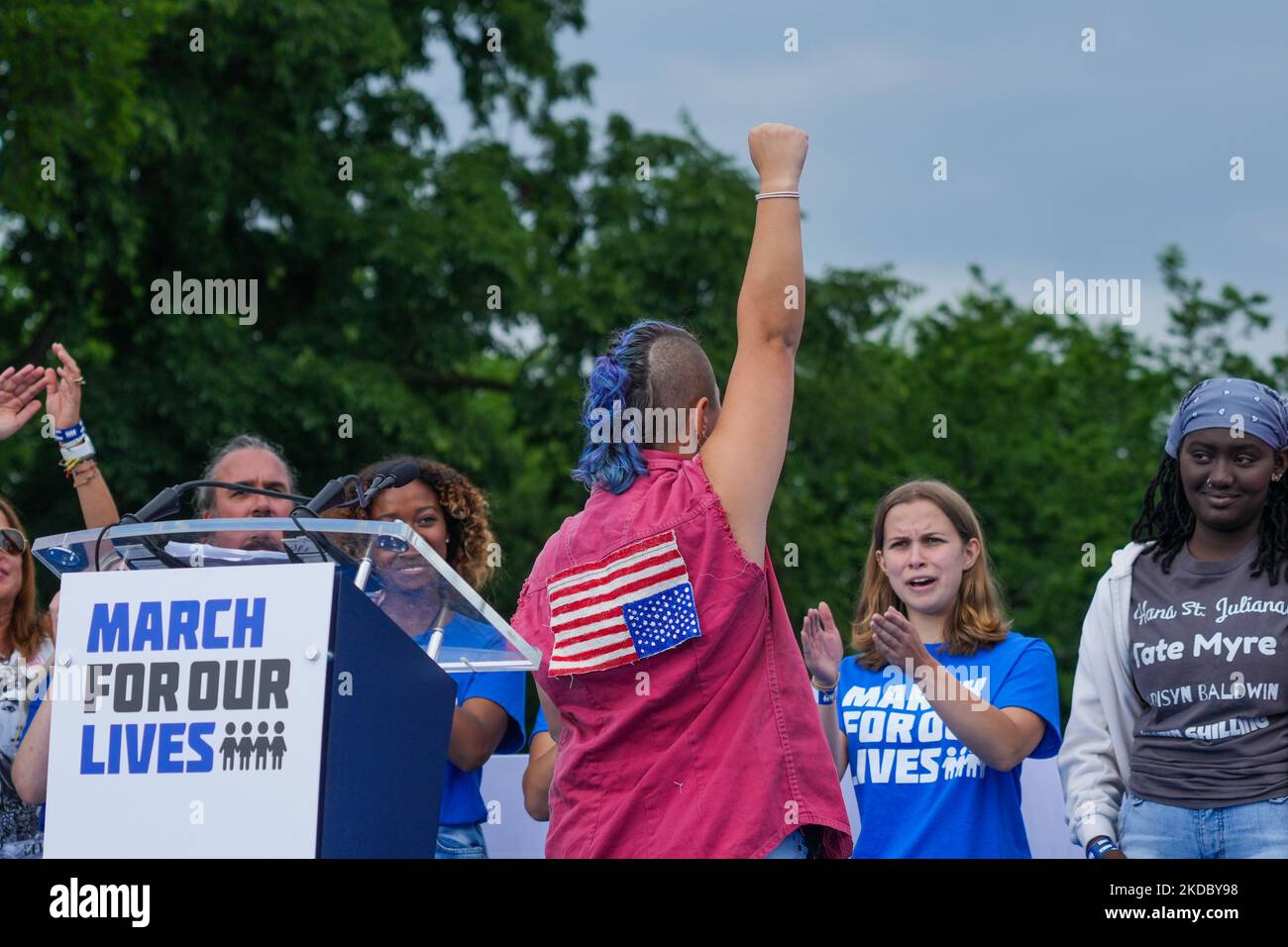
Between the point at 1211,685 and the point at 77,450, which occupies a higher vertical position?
the point at 77,450

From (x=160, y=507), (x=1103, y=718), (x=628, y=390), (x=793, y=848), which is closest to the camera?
(x=793, y=848)

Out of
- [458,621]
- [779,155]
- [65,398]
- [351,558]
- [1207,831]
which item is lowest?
[1207,831]

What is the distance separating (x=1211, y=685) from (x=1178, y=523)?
1.91 feet

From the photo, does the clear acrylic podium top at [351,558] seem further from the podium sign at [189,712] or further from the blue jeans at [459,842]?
the blue jeans at [459,842]

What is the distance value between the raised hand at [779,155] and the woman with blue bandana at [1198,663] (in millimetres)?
1620

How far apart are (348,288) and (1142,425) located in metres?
16.0

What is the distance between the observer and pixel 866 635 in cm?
466

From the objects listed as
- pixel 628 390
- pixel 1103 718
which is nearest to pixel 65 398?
pixel 628 390

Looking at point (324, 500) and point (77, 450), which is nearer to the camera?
point (324, 500)

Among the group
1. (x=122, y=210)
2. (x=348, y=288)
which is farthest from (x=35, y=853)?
(x=348, y=288)

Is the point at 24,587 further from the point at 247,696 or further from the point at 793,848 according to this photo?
the point at 793,848

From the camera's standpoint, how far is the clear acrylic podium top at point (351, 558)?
9.00 feet

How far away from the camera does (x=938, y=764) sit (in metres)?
4.33
